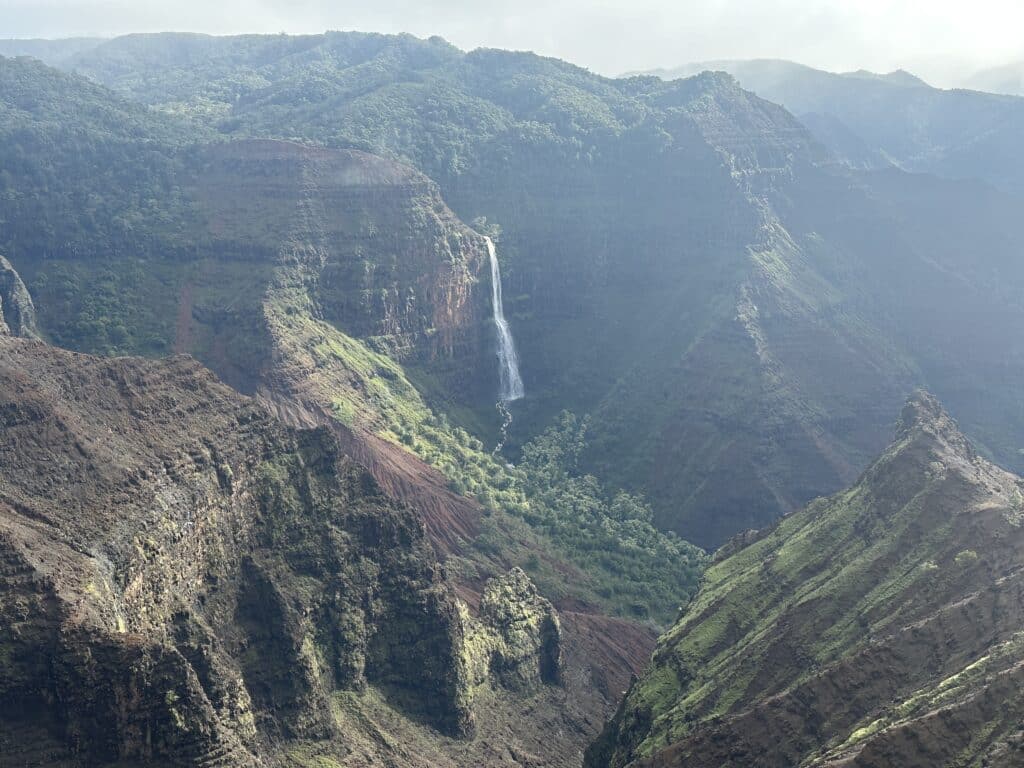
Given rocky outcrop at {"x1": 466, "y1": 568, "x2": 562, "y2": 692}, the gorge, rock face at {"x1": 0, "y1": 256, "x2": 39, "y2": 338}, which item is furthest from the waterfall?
rocky outcrop at {"x1": 466, "y1": 568, "x2": 562, "y2": 692}

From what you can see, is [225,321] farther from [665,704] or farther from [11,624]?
[11,624]

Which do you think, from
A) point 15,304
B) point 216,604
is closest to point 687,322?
point 15,304

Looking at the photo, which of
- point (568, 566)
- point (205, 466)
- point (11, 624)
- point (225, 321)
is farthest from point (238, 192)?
point (11, 624)

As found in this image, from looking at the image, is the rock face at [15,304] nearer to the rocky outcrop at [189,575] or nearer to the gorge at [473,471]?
the gorge at [473,471]

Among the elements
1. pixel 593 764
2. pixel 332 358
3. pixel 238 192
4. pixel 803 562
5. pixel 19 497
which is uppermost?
pixel 238 192

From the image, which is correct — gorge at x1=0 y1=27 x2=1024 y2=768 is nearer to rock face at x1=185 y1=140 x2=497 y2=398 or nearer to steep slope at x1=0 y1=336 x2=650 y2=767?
steep slope at x1=0 y1=336 x2=650 y2=767

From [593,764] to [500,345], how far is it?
96017 mm

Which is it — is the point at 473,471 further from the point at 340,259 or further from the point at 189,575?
the point at 189,575

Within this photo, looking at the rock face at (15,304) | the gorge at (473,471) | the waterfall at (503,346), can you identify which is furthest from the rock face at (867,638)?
the waterfall at (503,346)

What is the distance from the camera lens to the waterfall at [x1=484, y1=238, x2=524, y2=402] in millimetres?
176625

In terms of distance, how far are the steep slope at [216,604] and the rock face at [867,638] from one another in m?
10.8

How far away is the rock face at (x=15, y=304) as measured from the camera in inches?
5231

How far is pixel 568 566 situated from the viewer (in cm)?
12950

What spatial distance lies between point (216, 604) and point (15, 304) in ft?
233
